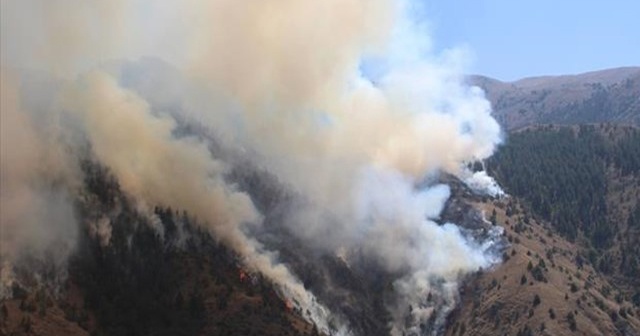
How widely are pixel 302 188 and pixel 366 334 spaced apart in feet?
126

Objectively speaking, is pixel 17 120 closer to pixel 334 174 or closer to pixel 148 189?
pixel 148 189

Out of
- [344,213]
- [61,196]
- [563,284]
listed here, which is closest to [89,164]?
[61,196]

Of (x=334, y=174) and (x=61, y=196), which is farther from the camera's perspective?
(x=334, y=174)

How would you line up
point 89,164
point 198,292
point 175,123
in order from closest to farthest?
point 198,292 → point 89,164 → point 175,123

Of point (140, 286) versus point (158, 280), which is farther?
point (158, 280)

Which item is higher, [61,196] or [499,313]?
[499,313]

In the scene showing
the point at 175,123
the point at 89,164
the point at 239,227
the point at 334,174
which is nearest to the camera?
the point at 89,164

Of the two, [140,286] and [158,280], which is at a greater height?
[158,280]

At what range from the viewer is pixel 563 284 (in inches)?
7254

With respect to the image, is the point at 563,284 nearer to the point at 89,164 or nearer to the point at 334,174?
the point at 334,174

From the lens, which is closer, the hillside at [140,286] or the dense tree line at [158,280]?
the hillside at [140,286]

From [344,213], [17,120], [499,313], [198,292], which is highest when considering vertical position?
[344,213]

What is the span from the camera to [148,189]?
522 ft

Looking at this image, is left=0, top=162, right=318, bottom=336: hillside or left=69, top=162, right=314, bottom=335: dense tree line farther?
left=69, top=162, right=314, bottom=335: dense tree line
